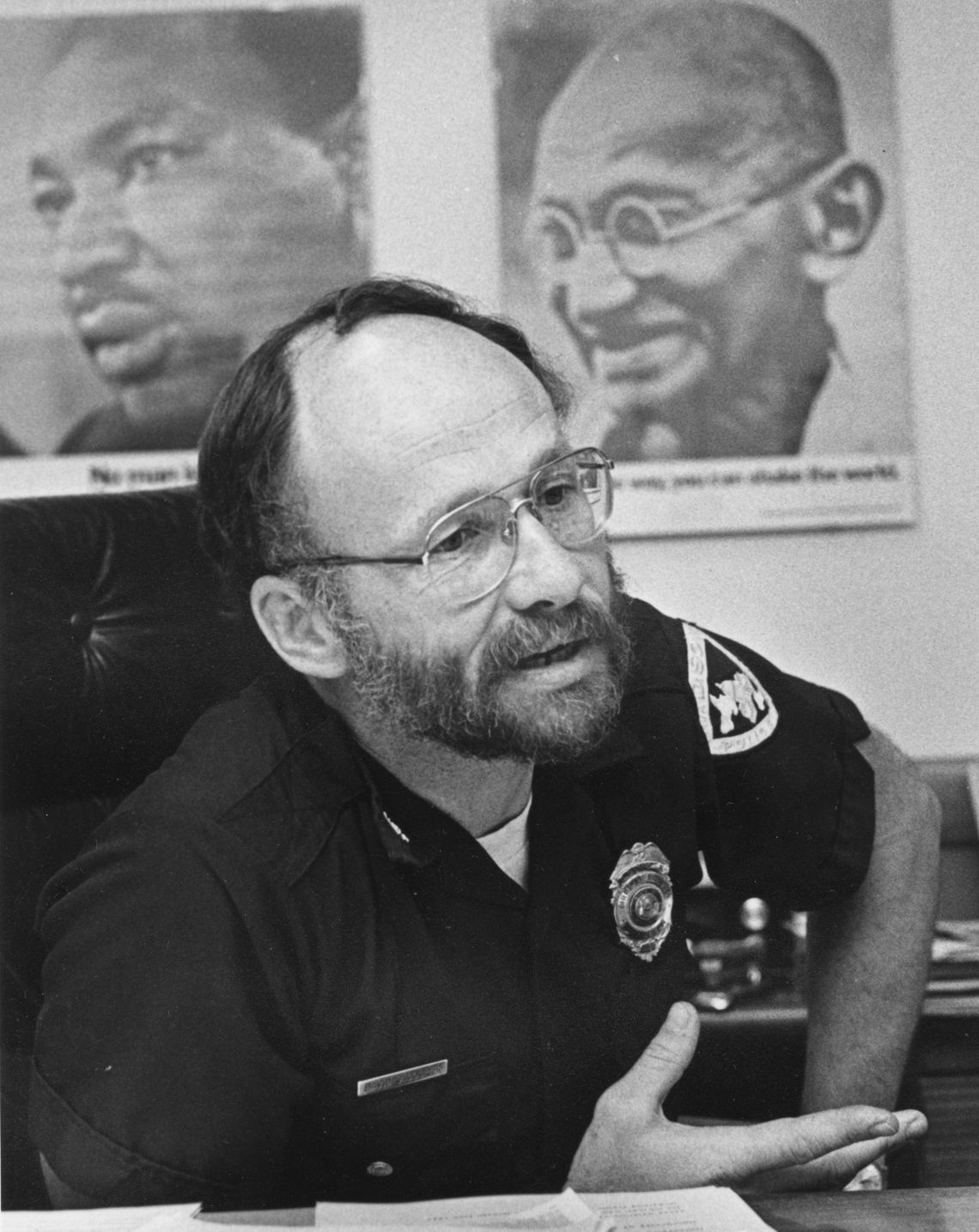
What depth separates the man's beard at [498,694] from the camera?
28.2 inches

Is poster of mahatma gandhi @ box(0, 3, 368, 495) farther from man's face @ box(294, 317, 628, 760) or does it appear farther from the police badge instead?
the police badge

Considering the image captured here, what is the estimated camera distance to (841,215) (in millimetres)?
879

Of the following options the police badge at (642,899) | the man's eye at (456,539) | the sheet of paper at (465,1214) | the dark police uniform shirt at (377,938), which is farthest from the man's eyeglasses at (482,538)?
the sheet of paper at (465,1214)

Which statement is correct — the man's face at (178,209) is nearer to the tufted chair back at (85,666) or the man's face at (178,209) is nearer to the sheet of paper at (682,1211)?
the tufted chair back at (85,666)

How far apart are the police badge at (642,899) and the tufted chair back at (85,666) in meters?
0.29

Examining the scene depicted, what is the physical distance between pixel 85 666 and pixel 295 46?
1.60 feet

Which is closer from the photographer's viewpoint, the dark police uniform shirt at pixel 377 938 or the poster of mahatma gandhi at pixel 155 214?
the dark police uniform shirt at pixel 377 938

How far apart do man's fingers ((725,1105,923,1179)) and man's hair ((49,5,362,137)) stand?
29.6 inches

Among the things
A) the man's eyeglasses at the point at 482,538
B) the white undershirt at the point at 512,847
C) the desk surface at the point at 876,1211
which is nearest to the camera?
the desk surface at the point at 876,1211

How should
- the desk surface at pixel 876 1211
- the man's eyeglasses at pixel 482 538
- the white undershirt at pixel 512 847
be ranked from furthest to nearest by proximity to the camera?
the white undershirt at pixel 512 847
the man's eyeglasses at pixel 482 538
the desk surface at pixel 876 1211

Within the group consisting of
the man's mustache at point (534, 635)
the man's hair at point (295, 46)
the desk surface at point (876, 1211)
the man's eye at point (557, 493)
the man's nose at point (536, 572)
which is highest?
the man's hair at point (295, 46)

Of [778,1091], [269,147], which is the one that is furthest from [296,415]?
[778,1091]

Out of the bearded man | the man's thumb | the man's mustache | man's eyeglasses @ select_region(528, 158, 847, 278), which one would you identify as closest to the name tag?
the bearded man

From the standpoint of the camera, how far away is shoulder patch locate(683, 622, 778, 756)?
84cm
